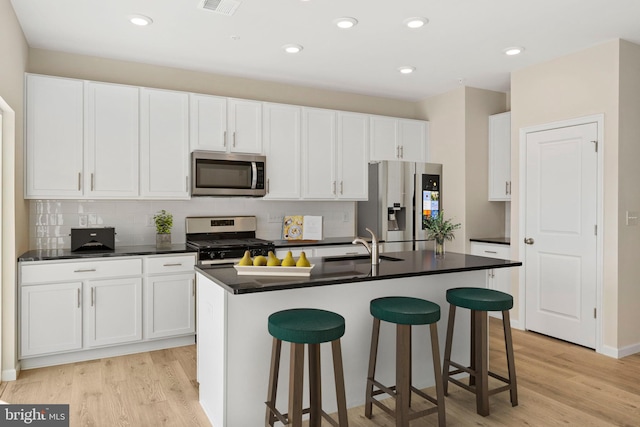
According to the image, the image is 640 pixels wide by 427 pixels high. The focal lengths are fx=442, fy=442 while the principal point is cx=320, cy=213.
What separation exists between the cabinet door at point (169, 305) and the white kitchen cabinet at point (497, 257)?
122 inches

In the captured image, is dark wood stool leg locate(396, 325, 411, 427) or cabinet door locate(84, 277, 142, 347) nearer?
dark wood stool leg locate(396, 325, 411, 427)

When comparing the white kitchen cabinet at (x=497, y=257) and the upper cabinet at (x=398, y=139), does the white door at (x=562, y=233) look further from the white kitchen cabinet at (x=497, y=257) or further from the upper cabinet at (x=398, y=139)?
the upper cabinet at (x=398, y=139)

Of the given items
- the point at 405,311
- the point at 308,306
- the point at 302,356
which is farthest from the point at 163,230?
the point at 405,311

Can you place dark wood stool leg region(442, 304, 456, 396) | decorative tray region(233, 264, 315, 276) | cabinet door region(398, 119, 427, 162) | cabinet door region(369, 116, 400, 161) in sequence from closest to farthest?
decorative tray region(233, 264, 315, 276)
dark wood stool leg region(442, 304, 456, 396)
cabinet door region(369, 116, 400, 161)
cabinet door region(398, 119, 427, 162)

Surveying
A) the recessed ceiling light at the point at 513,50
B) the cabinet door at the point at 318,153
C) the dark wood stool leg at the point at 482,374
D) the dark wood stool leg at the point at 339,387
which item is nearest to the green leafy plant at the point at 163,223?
the cabinet door at the point at 318,153

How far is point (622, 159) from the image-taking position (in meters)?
3.75

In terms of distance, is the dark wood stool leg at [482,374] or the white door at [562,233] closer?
the dark wood stool leg at [482,374]

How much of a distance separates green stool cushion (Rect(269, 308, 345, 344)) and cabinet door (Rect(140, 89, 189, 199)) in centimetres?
234

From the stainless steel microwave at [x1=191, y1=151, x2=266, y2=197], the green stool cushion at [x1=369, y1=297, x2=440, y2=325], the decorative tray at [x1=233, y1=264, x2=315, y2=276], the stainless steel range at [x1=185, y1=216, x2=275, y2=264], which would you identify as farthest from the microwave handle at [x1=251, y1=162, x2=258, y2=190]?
the green stool cushion at [x1=369, y1=297, x2=440, y2=325]

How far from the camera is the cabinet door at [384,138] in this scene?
5.32 m

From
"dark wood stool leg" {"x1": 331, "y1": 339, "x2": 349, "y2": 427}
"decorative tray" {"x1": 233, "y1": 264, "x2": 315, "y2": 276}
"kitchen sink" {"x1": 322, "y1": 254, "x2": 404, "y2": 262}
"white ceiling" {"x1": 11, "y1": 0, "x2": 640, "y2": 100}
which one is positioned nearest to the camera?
"dark wood stool leg" {"x1": 331, "y1": 339, "x2": 349, "y2": 427}

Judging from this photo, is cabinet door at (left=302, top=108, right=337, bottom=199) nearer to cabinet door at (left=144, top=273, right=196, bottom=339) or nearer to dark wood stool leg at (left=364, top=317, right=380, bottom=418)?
cabinet door at (left=144, top=273, right=196, bottom=339)

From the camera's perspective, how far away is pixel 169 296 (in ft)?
13.0

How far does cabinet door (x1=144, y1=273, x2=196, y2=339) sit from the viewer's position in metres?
3.88
